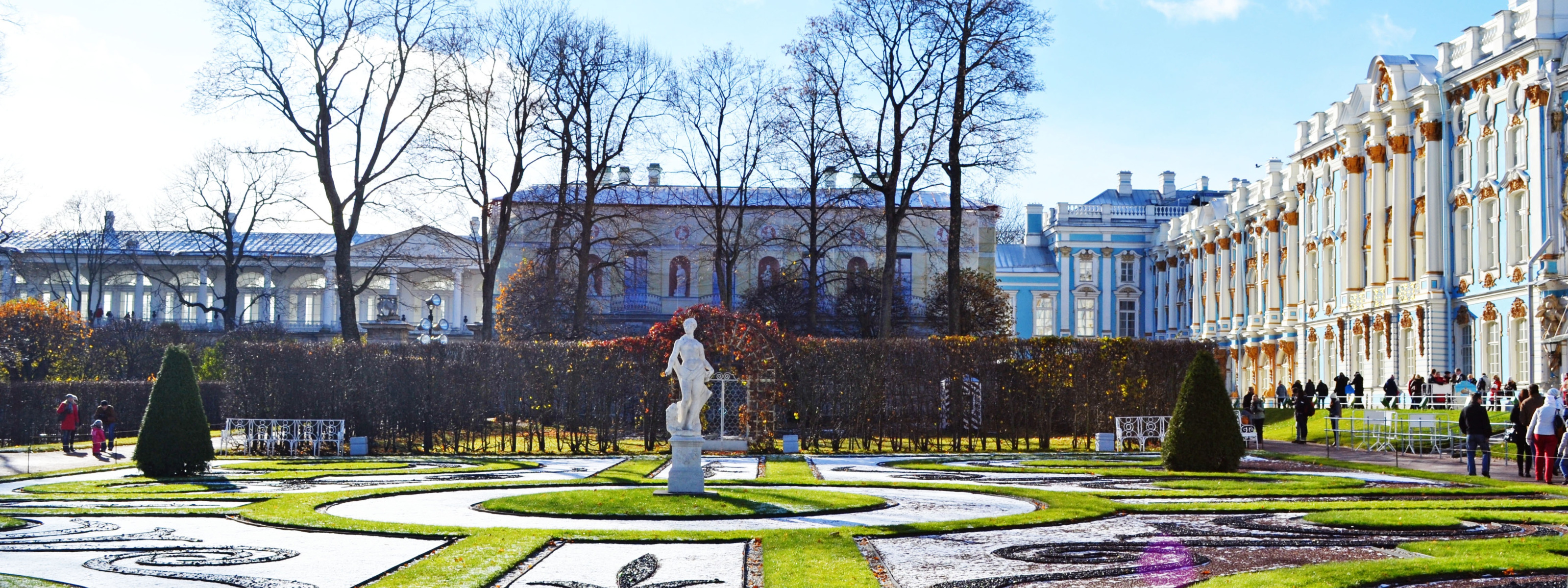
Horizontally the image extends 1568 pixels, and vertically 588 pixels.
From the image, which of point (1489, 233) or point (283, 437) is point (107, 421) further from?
point (1489, 233)

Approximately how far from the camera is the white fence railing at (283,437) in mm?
27750

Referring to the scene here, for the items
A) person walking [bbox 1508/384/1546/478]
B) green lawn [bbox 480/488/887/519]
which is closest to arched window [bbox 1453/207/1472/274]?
person walking [bbox 1508/384/1546/478]

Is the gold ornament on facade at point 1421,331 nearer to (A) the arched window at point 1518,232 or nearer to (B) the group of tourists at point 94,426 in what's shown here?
(A) the arched window at point 1518,232

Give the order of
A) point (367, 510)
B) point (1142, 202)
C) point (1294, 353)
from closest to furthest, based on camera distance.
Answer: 1. point (367, 510)
2. point (1294, 353)
3. point (1142, 202)

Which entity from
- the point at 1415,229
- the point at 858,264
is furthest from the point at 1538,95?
the point at 858,264

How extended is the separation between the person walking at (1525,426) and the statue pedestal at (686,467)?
1293 cm

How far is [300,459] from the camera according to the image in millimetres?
25594

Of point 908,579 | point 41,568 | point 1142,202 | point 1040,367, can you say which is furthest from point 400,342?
point 1142,202

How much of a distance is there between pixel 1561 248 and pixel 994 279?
28.5m

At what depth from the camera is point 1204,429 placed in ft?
68.6

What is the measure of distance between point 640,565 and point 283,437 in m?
19.8

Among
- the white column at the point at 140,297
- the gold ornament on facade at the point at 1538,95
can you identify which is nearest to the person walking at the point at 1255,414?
the gold ornament on facade at the point at 1538,95

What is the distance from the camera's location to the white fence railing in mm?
27750

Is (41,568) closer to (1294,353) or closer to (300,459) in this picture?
(300,459)
